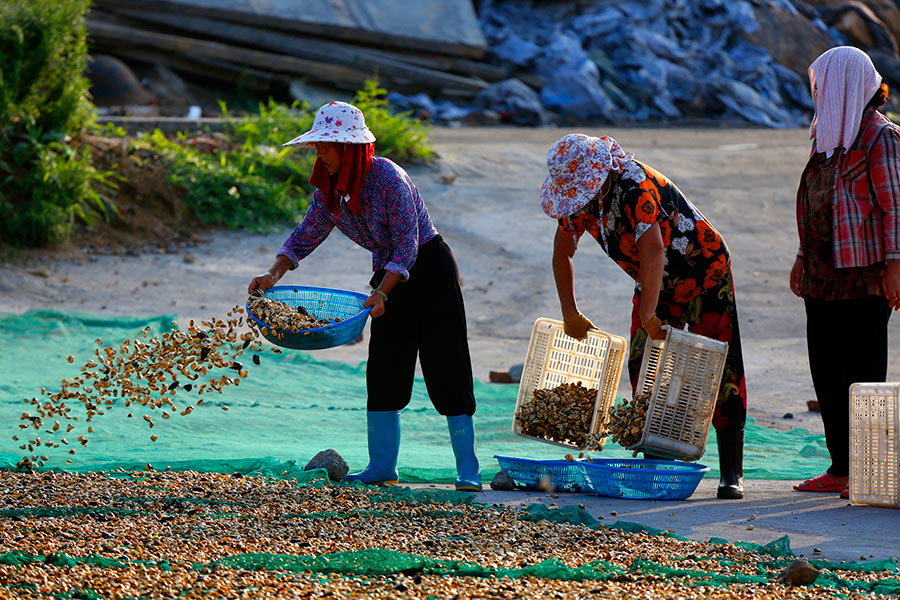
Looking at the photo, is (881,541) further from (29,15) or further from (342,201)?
(29,15)

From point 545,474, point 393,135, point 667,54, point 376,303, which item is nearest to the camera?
point 376,303

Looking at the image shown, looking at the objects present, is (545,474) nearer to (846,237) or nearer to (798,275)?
(798,275)

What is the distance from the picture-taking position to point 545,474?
448 centimetres

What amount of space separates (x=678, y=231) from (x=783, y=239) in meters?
6.82

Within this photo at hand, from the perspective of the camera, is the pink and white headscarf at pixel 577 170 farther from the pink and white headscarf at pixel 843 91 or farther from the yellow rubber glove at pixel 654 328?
the pink and white headscarf at pixel 843 91

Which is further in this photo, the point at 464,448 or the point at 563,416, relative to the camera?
the point at 563,416

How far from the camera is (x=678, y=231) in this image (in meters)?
4.23

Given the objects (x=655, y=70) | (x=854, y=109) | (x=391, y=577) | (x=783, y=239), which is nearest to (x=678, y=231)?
(x=854, y=109)

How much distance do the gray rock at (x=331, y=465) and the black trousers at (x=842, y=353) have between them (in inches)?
74.9

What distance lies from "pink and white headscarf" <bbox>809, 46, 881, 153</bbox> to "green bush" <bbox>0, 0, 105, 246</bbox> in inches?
284

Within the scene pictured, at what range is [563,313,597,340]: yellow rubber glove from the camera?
178 inches

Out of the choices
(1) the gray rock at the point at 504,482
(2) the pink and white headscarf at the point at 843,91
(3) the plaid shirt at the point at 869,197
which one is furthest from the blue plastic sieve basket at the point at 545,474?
(2) the pink and white headscarf at the point at 843,91

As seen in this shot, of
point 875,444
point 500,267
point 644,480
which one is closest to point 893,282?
point 875,444

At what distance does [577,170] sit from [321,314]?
1.27 meters
